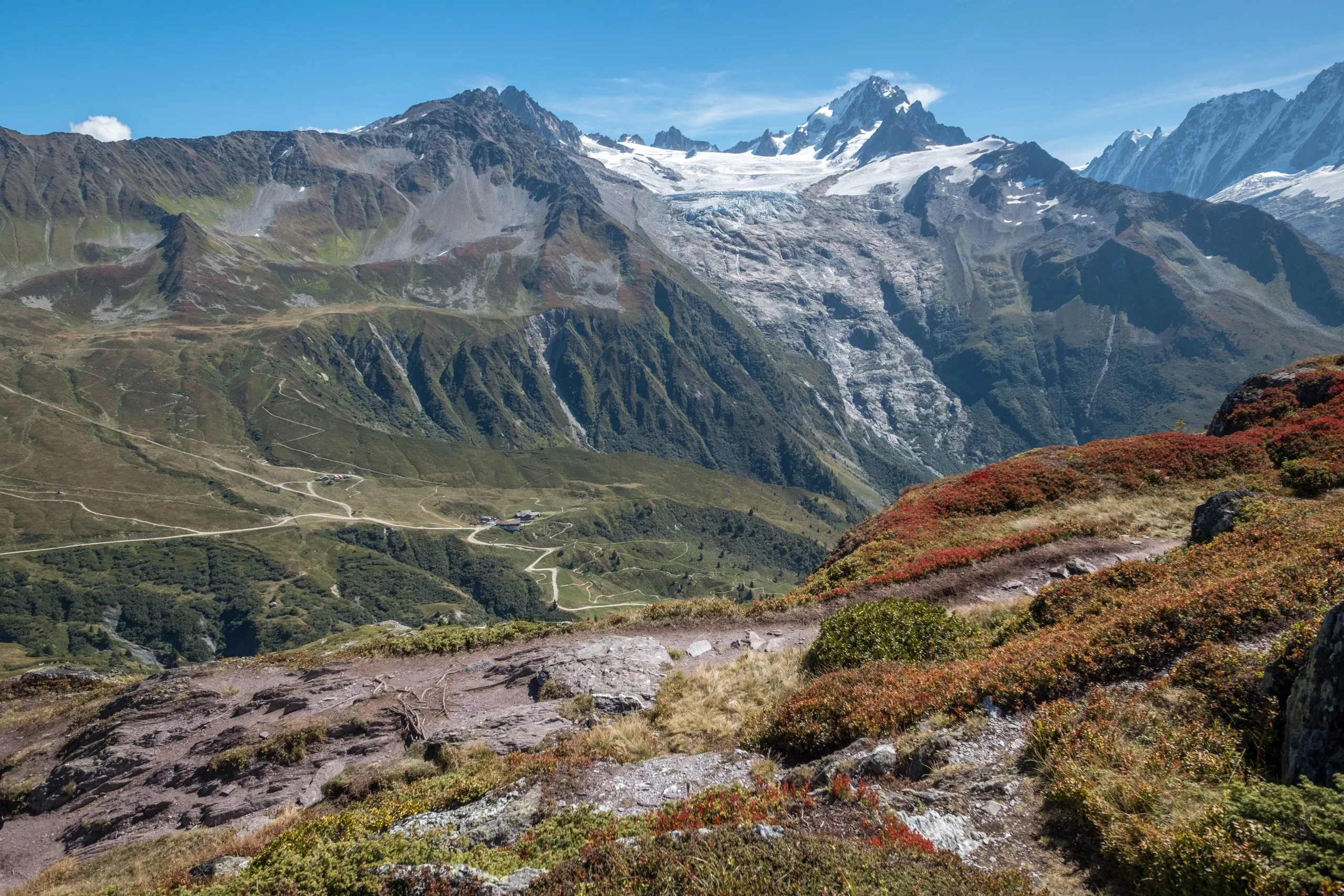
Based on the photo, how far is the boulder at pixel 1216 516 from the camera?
81.2ft

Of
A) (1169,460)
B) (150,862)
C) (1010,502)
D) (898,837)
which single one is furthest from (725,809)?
(1169,460)

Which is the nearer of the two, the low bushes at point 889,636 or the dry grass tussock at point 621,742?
the dry grass tussock at point 621,742

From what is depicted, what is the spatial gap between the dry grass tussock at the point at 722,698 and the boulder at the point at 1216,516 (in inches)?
677

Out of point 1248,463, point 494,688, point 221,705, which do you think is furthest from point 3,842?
point 1248,463

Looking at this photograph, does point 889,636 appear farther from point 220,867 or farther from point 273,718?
point 273,718

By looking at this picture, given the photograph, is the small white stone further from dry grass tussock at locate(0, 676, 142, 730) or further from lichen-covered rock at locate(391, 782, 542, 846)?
dry grass tussock at locate(0, 676, 142, 730)

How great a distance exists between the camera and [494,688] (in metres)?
25.0

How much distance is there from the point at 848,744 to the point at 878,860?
20.0 feet

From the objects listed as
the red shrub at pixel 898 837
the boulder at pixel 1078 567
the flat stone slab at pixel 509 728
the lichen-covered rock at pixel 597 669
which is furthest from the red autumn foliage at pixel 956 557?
the red shrub at pixel 898 837

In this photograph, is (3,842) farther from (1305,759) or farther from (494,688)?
(1305,759)

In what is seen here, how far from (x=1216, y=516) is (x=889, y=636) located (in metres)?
16.2

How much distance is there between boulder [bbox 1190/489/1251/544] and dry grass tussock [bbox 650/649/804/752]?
17.2 m

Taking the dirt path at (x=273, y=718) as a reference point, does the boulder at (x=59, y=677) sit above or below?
below

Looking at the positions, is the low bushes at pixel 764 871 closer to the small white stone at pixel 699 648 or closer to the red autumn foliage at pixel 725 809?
the red autumn foliage at pixel 725 809
